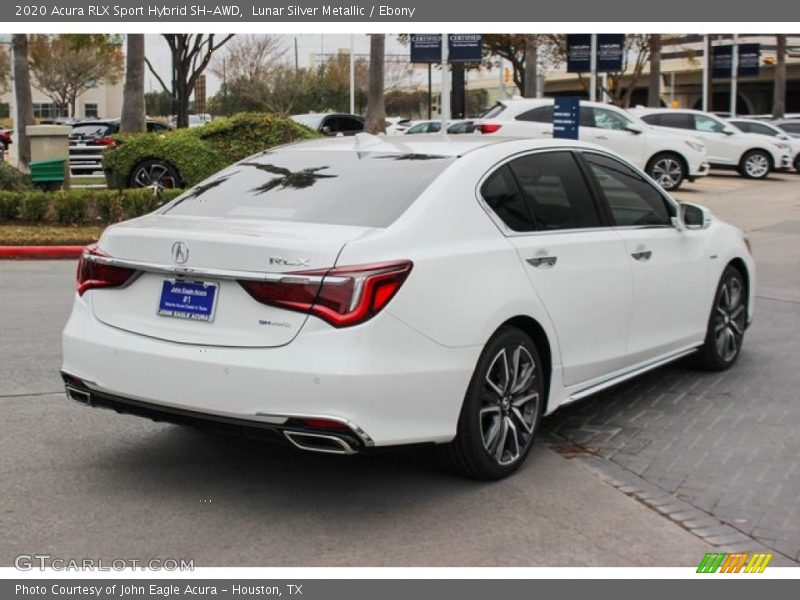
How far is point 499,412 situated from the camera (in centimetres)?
517

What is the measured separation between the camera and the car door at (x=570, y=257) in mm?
5496

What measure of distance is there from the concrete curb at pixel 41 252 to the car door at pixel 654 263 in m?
8.88

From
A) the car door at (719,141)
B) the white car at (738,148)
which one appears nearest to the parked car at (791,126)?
the white car at (738,148)

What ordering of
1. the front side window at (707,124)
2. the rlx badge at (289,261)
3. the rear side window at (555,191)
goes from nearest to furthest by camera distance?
the rlx badge at (289,261) → the rear side window at (555,191) → the front side window at (707,124)

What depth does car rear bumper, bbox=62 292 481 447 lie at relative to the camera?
14.6 ft

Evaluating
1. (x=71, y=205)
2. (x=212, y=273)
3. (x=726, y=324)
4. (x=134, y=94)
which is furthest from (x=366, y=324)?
(x=134, y=94)

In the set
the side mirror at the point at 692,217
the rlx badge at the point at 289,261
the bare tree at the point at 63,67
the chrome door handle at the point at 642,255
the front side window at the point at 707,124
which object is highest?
the bare tree at the point at 63,67

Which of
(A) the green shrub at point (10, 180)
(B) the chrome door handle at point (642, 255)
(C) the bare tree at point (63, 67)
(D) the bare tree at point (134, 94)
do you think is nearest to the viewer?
(B) the chrome door handle at point (642, 255)

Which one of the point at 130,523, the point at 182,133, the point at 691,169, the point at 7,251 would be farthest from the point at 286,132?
the point at 130,523

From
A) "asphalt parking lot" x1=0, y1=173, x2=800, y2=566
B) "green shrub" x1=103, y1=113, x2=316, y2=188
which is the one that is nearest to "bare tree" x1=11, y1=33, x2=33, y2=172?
"green shrub" x1=103, y1=113, x2=316, y2=188

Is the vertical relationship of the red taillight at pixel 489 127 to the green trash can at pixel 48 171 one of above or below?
above

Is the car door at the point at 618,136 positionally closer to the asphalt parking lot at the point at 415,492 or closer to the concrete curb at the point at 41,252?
the concrete curb at the point at 41,252

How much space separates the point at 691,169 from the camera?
23359mm
